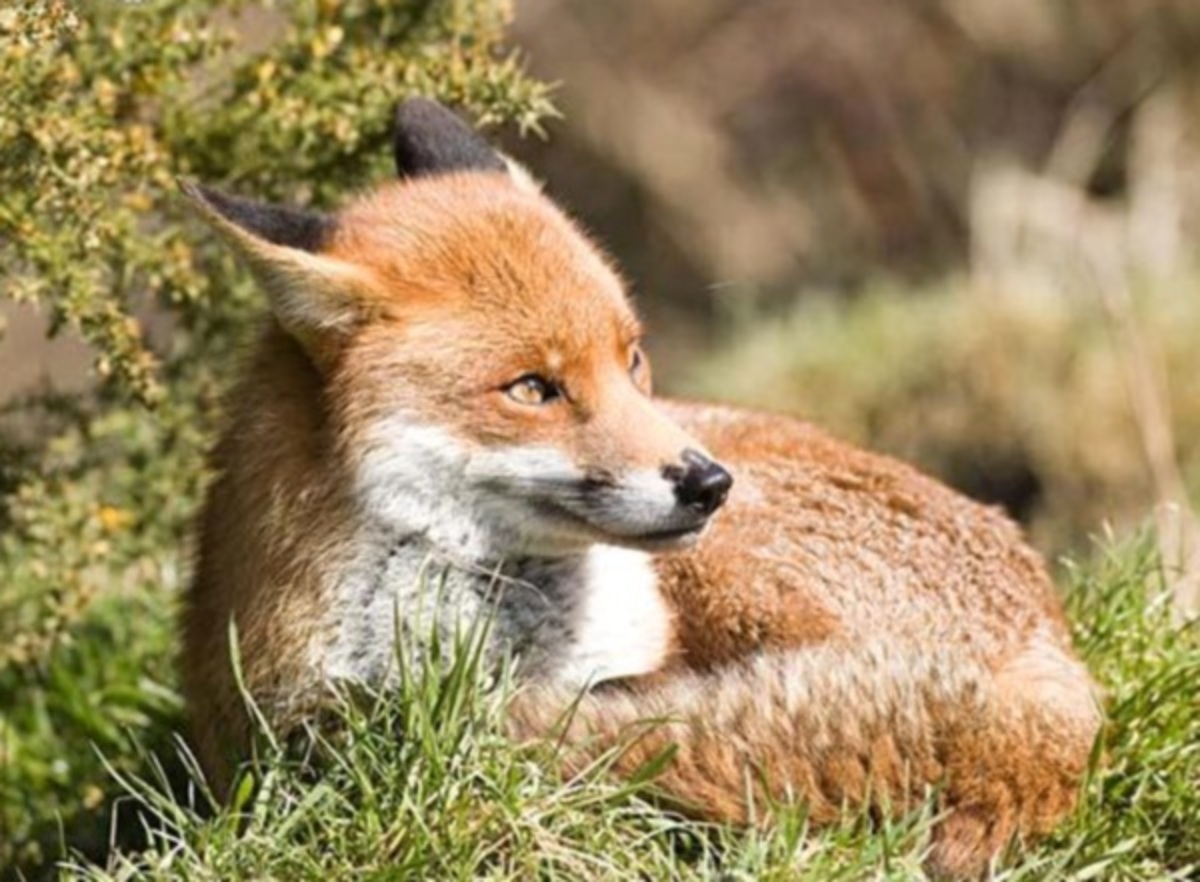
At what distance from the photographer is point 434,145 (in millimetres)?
6148

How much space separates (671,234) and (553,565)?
12.6 metres

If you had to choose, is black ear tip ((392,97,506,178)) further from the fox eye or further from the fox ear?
the fox eye

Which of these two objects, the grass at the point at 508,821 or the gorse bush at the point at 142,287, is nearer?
the grass at the point at 508,821

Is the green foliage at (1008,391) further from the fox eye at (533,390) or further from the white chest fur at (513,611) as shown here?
the fox eye at (533,390)

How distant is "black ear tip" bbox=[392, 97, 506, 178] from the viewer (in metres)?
6.12

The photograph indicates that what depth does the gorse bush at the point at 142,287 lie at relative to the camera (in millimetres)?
6504

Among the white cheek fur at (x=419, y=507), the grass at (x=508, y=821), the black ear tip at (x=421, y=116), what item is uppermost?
the black ear tip at (x=421, y=116)

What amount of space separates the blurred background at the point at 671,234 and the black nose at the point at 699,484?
1.56 metres

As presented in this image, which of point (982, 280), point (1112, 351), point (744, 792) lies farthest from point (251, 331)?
point (982, 280)

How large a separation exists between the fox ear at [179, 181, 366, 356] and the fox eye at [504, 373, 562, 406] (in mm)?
414

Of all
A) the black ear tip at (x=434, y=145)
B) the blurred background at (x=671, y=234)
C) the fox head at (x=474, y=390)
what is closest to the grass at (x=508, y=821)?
the fox head at (x=474, y=390)

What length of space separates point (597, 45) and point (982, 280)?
5736 mm

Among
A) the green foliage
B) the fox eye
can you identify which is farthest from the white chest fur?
the green foliage

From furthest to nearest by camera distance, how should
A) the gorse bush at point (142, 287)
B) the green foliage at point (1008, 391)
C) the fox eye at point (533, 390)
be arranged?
the green foliage at point (1008, 391) < the gorse bush at point (142, 287) < the fox eye at point (533, 390)
